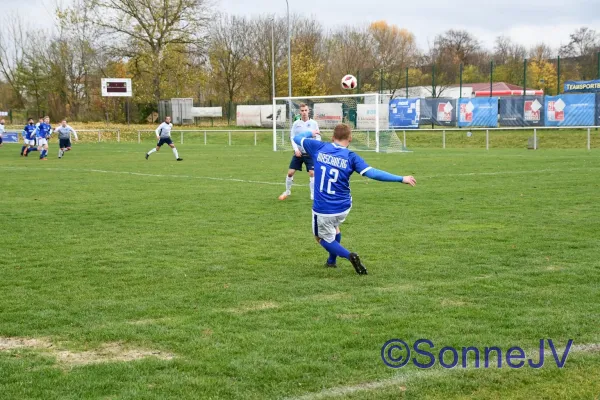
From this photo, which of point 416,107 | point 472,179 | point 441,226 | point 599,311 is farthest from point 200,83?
point 599,311

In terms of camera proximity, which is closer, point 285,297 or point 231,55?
point 285,297

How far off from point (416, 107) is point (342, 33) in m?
33.6

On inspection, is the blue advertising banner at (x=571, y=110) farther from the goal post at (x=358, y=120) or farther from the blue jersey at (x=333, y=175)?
the blue jersey at (x=333, y=175)

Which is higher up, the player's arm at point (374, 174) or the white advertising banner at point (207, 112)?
the white advertising banner at point (207, 112)

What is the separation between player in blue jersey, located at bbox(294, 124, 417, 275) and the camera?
23.5ft

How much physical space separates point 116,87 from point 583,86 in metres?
31.3

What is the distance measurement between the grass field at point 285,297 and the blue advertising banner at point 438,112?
28.0 m

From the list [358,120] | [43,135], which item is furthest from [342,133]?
[43,135]

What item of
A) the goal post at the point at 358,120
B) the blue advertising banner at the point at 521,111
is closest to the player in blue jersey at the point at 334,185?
the goal post at the point at 358,120

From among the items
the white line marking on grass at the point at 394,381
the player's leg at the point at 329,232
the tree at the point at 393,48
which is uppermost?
the tree at the point at 393,48

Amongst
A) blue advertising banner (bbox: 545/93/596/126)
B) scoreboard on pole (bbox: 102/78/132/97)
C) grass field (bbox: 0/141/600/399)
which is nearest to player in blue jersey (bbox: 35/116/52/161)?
grass field (bbox: 0/141/600/399)

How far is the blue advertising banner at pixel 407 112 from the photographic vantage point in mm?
40719

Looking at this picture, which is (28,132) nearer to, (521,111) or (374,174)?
(521,111)

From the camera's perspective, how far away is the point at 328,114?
3222 cm
